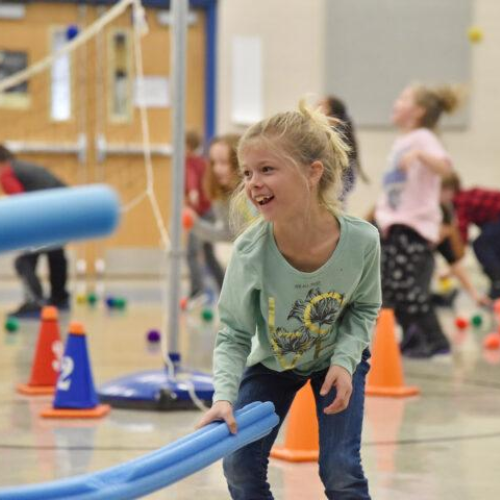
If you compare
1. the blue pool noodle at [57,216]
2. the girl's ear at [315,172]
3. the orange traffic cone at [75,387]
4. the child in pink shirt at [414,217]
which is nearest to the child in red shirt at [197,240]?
the child in pink shirt at [414,217]

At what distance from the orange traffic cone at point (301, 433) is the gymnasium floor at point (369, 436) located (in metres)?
0.08

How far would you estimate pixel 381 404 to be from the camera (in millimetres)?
4980

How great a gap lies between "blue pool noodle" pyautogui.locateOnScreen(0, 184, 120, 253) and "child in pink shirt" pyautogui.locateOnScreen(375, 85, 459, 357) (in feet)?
17.4

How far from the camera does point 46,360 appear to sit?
5.33 meters

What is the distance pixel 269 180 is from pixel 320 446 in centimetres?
63

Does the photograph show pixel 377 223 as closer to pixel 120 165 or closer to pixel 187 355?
pixel 187 355

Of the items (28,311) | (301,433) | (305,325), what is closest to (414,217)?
(301,433)

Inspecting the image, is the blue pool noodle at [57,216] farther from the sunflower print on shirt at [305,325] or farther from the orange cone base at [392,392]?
the orange cone base at [392,392]

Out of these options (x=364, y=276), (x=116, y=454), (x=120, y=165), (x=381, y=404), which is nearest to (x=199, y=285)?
(x=120, y=165)

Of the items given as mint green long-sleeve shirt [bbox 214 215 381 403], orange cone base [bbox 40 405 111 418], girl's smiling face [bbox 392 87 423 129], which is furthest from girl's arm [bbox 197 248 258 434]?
girl's smiling face [bbox 392 87 423 129]

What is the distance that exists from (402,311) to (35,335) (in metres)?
2.37

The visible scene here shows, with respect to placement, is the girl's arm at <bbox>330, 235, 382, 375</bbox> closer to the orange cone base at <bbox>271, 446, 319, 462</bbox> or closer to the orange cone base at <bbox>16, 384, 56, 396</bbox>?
the orange cone base at <bbox>271, 446, 319, 462</bbox>

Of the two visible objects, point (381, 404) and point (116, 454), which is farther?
point (381, 404)

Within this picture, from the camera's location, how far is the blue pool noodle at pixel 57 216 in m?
1.12
